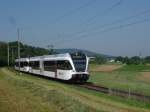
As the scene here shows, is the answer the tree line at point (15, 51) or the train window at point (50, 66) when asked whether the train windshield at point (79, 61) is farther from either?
the tree line at point (15, 51)

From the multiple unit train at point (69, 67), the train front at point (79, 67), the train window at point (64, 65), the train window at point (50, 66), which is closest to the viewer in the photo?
the train front at point (79, 67)

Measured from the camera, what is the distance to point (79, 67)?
132 feet

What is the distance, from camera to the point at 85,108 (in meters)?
18.8

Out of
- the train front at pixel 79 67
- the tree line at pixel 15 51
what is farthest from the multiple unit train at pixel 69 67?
the tree line at pixel 15 51

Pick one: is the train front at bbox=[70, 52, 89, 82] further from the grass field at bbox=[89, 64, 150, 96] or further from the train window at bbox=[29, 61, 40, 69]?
the train window at bbox=[29, 61, 40, 69]

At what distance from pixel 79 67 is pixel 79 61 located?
24.1 inches

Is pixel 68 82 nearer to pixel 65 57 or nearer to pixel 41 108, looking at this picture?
pixel 65 57

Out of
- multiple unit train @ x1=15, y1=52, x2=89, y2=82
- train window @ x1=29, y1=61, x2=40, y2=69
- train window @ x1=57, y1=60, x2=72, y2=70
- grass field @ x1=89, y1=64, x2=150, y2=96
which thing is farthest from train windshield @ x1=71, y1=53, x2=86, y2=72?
train window @ x1=29, y1=61, x2=40, y2=69

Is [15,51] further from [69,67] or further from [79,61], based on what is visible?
[79,61]

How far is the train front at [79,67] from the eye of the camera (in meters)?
39.8

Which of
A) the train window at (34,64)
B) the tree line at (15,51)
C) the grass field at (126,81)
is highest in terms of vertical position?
the tree line at (15,51)

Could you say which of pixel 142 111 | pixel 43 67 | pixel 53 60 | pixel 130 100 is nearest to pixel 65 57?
pixel 53 60

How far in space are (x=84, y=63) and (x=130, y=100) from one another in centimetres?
1573

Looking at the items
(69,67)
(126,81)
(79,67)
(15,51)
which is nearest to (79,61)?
(79,67)
